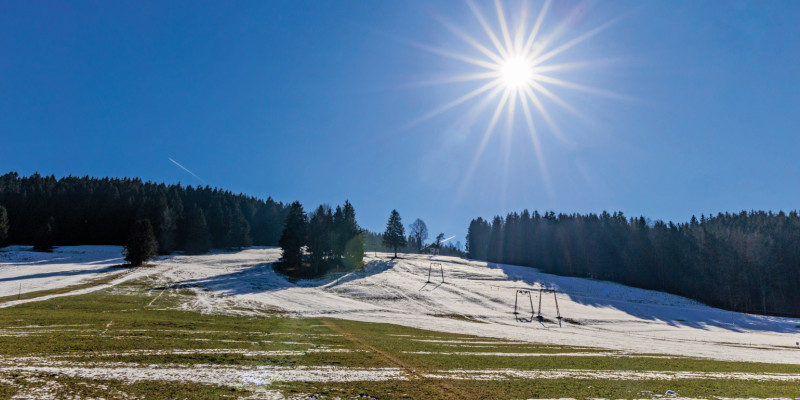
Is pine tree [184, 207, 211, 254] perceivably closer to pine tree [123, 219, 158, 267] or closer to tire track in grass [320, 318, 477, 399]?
pine tree [123, 219, 158, 267]

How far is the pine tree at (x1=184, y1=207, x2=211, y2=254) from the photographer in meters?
96.4

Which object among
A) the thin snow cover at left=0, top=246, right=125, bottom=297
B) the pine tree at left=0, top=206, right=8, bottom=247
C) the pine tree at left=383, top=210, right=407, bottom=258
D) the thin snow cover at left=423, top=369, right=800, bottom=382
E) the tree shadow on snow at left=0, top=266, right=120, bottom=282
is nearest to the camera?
the thin snow cover at left=423, top=369, right=800, bottom=382

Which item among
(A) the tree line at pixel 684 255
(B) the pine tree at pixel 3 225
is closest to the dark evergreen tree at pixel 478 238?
(A) the tree line at pixel 684 255

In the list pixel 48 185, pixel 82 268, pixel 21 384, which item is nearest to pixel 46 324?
pixel 21 384

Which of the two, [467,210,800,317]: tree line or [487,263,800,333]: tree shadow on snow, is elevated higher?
[467,210,800,317]: tree line

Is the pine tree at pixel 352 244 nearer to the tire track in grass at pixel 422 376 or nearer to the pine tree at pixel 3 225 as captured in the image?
the tire track in grass at pixel 422 376

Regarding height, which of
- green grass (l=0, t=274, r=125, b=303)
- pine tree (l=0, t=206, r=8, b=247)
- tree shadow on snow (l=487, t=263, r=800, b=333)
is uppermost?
pine tree (l=0, t=206, r=8, b=247)

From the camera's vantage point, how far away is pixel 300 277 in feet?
245

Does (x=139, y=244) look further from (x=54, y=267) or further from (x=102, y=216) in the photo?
(x=102, y=216)

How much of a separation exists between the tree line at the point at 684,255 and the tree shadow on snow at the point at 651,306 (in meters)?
12.9

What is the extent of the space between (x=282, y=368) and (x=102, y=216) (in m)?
116

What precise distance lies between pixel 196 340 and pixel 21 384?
9593 millimetres

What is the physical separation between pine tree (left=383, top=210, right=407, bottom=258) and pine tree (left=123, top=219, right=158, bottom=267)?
60420 mm

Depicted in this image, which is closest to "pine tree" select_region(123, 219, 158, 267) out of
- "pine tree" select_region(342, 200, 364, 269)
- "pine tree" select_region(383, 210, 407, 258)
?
"pine tree" select_region(342, 200, 364, 269)
